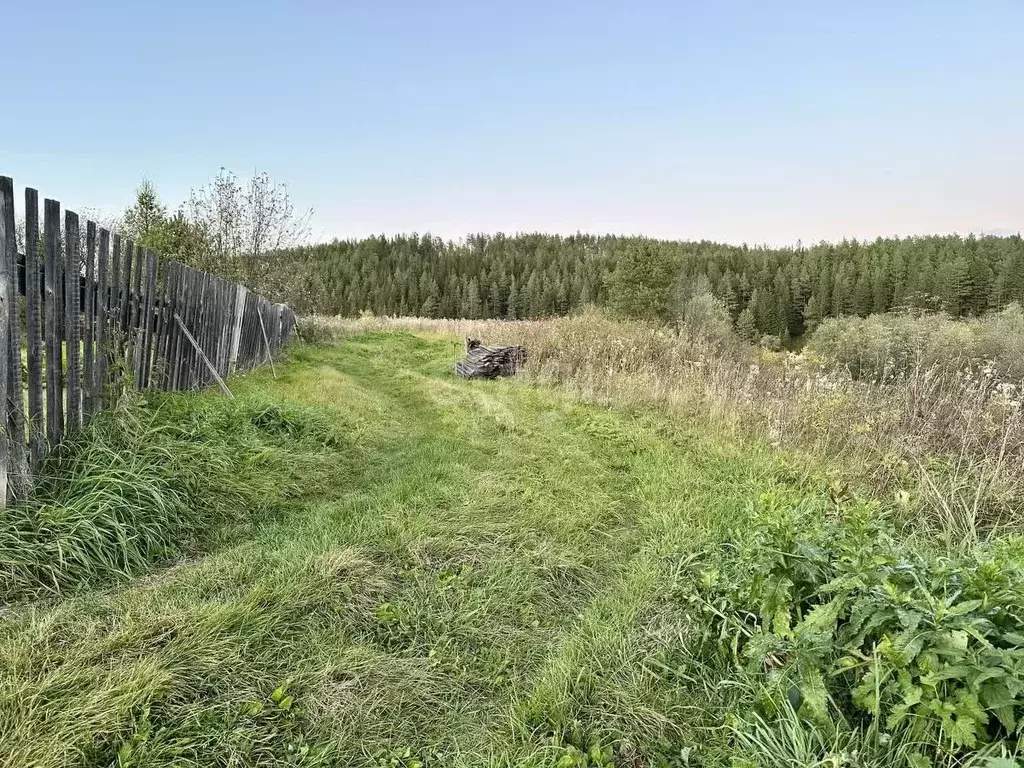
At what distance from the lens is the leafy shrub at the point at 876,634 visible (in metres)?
1.52

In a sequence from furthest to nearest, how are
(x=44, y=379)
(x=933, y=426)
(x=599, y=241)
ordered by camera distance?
(x=599, y=241) → (x=933, y=426) → (x=44, y=379)

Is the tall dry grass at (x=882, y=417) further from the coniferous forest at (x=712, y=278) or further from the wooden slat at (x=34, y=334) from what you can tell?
the coniferous forest at (x=712, y=278)

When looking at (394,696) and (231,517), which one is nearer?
(394,696)

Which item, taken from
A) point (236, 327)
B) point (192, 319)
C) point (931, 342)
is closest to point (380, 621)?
point (192, 319)

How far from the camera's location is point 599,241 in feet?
337

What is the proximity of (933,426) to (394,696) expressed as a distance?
18.4 feet

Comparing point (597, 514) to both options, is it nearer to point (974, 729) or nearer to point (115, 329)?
point (974, 729)

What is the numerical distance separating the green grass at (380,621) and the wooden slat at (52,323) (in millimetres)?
328

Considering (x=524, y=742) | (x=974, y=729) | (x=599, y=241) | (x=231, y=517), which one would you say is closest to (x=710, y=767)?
(x=524, y=742)

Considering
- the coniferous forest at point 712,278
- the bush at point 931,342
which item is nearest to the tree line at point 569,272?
the coniferous forest at point 712,278

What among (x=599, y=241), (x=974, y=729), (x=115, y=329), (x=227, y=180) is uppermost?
(x=599, y=241)

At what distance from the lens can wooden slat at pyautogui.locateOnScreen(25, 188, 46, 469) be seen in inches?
130

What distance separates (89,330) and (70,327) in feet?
0.76

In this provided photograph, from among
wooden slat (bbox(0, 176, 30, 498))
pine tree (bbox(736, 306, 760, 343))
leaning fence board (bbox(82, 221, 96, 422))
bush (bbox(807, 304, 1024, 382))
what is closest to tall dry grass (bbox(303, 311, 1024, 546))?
bush (bbox(807, 304, 1024, 382))
